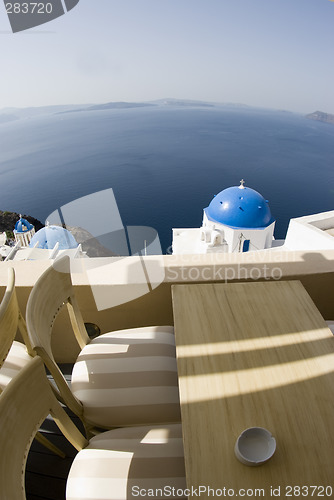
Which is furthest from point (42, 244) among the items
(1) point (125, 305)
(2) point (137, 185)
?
(2) point (137, 185)

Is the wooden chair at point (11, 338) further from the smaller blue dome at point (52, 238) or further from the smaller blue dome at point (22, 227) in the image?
the smaller blue dome at point (22, 227)

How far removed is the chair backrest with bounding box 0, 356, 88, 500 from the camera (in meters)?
0.65

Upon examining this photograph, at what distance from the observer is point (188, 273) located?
57.0 inches

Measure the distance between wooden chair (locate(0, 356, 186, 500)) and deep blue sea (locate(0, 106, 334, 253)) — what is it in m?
24.8

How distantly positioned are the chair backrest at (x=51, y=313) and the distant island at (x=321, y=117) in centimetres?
12088

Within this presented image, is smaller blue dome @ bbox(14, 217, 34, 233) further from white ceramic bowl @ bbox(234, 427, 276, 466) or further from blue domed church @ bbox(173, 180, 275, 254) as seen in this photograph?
white ceramic bowl @ bbox(234, 427, 276, 466)

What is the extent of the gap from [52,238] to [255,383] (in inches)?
410

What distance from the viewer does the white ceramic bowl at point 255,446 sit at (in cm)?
66

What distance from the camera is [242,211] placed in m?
10.3

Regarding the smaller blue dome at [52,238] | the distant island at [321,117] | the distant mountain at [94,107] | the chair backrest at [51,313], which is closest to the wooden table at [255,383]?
the chair backrest at [51,313]

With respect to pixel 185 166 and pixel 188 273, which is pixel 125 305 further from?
pixel 185 166

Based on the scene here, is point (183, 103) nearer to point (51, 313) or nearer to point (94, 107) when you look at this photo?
point (94, 107)

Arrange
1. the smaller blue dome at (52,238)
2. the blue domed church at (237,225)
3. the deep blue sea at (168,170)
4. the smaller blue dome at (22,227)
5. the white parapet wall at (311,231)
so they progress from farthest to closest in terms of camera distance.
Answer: the deep blue sea at (168,170), the smaller blue dome at (22,227), the smaller blue dome at (52,238), the blue domed church at (237,225), the white parapet wall at (311,231)

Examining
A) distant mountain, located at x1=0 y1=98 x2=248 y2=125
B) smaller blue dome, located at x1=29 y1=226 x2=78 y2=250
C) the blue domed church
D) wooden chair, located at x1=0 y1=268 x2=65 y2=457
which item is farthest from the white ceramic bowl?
distant mountain, located at x1=0 y1=98 x2=248 y2=125
